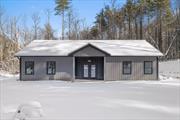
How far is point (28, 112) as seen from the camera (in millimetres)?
9430

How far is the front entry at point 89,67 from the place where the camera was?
28453 millimetres

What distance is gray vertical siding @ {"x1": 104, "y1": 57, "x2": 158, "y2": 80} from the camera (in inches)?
1048

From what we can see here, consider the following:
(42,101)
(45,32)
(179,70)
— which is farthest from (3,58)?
(42,101)

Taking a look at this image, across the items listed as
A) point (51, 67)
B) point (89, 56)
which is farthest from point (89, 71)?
point (51, 67)

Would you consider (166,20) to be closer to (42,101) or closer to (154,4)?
(154,4)

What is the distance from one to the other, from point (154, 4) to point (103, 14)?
1142cm

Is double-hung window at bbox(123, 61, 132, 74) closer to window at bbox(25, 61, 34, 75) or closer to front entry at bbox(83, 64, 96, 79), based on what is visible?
front entry at bbox(83, 64, 96, 79)

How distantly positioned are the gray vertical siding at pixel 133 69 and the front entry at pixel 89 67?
6.32 ft

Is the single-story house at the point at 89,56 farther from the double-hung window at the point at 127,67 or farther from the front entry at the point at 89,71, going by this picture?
the front entry at the point at 89,71

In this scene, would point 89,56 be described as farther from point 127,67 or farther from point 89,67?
point 127,67

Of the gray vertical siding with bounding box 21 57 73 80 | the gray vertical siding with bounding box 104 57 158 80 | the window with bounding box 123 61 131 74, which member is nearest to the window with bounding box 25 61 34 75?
the gray vertical siding with bounding box 21 57 73 80

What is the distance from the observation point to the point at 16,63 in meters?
45.7

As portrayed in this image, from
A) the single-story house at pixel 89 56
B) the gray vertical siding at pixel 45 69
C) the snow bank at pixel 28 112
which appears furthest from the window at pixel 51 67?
the snow bank at pixel 28 112

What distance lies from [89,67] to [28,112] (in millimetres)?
19254
